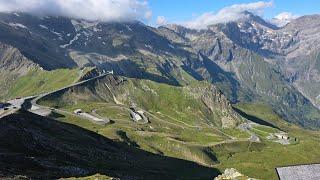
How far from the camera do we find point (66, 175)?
128m

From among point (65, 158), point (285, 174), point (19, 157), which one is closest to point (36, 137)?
point (65, 158)

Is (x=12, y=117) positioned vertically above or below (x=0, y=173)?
above

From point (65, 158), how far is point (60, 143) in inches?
1062

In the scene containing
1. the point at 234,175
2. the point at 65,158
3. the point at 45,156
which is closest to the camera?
the point at 234,175

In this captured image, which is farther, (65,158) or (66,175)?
(65,158)

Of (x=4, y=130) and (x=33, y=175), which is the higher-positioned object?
(x=4, y=130)

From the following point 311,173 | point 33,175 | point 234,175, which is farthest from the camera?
point 234,175

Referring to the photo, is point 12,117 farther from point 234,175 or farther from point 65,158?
point 234,175

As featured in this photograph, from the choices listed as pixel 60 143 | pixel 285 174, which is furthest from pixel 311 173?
pixel 60 143

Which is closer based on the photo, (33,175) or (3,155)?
(33,175)

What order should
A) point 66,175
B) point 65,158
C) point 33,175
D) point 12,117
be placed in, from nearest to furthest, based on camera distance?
point 33,175
point 66,175
point 65,158
point 12,117

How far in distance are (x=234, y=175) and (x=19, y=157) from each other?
57.1m

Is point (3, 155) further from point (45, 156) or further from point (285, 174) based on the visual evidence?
point (285, 174)

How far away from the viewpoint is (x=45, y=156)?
516ft
